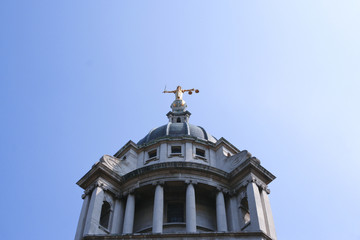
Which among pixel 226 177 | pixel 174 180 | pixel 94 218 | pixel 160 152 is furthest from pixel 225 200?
pixel 94 218

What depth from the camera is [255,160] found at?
36219 millimetres

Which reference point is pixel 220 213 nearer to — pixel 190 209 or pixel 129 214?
pixel 190 209

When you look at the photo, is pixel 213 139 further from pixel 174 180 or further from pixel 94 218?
pixel 94 218

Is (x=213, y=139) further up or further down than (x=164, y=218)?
further up

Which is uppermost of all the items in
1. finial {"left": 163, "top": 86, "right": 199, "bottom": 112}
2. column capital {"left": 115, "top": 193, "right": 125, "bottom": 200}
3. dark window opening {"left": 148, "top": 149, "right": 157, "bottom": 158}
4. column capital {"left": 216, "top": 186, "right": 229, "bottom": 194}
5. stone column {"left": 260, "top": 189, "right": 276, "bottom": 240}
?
finial {"left": 163, "top": 86, "right": 199, "bottom": 112}

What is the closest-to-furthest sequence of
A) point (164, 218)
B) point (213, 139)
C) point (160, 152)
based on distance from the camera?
point (164, 218)
point (160, 152)
point (213, 139)

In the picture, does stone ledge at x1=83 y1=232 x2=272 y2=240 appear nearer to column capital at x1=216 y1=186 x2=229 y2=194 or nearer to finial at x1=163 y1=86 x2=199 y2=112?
column capital at x1=216 y1=186 x2=229 y2=194

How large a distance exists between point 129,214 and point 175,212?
3.69 meters

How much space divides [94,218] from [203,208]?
854cm

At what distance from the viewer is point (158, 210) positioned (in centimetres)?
3334

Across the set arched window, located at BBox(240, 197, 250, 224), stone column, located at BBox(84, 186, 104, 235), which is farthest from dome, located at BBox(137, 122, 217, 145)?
arched window, located at BBox(240, 197, 250, 224)

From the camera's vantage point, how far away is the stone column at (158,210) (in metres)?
32.1

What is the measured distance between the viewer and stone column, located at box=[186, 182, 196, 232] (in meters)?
32.2

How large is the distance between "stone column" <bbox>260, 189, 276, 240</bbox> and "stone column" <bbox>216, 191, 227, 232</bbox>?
2958mm
